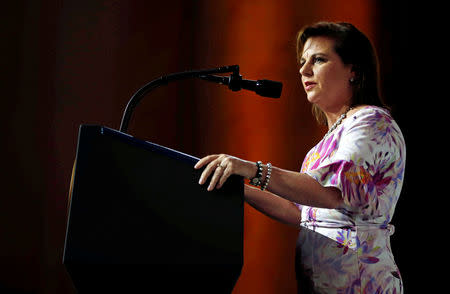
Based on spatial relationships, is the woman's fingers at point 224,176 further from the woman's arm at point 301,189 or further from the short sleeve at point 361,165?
the short sleeve at point 361,165

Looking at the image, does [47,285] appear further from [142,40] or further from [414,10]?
[414,10]

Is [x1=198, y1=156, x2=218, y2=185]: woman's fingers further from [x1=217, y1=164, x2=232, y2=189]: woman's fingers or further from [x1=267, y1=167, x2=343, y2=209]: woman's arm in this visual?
[x1=267, y1=167, x2=343, y2=209]: woman's arm

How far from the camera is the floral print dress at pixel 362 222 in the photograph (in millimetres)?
1005

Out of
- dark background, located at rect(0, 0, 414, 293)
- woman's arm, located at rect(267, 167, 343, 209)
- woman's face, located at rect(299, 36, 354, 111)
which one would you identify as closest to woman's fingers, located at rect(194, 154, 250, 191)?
woman's arm, located at rect(267, 167, 343, 209)

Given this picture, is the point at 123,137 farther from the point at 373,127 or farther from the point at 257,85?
the point at 373,127

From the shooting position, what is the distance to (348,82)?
1314 mm

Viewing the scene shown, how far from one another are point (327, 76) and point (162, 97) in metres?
0.85

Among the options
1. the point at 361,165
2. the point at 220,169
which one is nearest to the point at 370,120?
the point at 361,165

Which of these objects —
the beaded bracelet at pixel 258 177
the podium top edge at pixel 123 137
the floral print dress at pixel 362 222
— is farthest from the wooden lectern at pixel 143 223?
the floral print dress at pixel 362 222

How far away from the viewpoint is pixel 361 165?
3.21 ft

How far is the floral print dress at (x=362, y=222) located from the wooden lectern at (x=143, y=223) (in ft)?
1.31

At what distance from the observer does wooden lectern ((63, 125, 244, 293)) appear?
65cm

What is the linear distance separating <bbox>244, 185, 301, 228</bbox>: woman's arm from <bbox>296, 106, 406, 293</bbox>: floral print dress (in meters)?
0.20

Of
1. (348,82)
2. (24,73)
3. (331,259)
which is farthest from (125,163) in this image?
(24,73)
